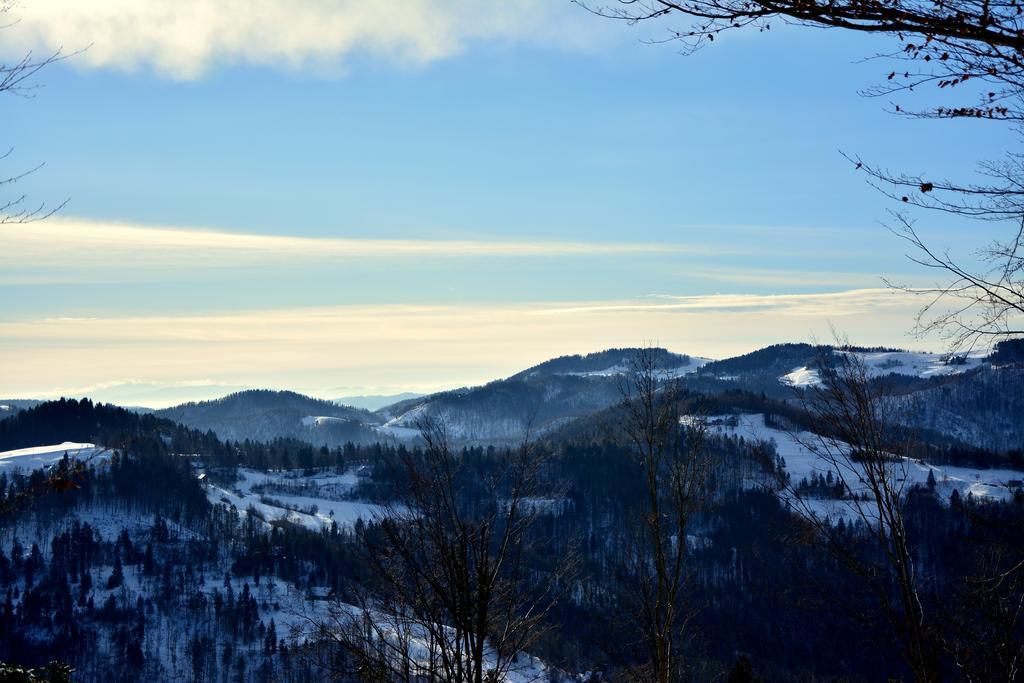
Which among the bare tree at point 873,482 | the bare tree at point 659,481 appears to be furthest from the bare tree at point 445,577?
the bare tree at point 873,482

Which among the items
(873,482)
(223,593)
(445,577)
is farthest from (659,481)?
(223,593)

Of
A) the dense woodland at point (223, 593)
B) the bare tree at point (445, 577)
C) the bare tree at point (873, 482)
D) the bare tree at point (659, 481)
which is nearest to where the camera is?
the bare tree at point (445, 577)

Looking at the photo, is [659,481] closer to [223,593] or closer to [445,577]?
[445,577]

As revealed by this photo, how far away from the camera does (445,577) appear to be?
36.0 feet

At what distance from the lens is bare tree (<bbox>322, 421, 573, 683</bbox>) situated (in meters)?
10.4

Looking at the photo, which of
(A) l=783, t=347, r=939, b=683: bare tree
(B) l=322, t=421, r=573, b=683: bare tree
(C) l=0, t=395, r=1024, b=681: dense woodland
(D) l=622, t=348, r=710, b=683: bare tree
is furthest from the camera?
(C) l=0, t=395, r=1024, b=681: dense woodland

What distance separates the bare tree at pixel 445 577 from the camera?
1043cm

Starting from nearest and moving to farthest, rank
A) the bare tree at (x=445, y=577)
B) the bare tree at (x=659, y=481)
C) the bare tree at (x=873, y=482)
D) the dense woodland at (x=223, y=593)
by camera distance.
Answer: the bare tree at (x=445, y=577), the bare tree at (x=873, y=482), the bare tree at (x=659, y=481), the dense woodland at (x=223, y=593)

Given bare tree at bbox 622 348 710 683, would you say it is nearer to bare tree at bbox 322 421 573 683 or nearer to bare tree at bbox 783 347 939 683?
bare tree at bbox 783 347 939 683

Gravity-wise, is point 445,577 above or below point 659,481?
below

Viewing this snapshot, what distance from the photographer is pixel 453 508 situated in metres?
10.7

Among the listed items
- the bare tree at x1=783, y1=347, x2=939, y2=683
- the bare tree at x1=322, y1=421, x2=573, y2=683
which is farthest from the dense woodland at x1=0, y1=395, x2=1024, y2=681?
the bare tree at x1=322, y1=421, x2=573, y2=683

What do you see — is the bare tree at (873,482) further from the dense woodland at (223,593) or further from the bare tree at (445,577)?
the dense woodland at (223,593)

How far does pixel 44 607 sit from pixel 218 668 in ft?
123
